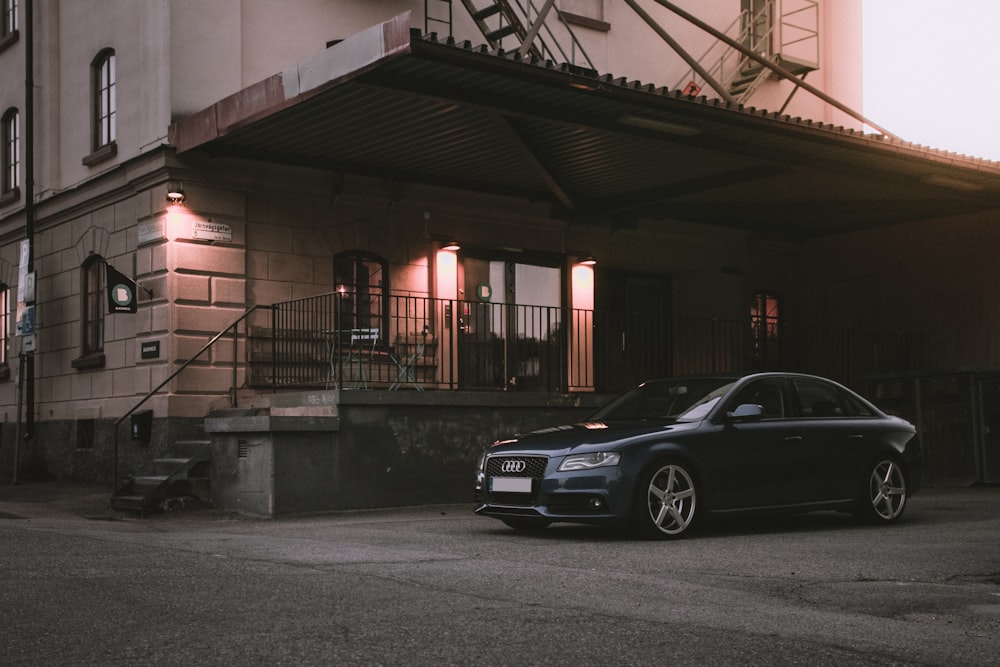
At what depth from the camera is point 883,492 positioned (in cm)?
1123

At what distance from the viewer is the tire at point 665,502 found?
31.6 feet

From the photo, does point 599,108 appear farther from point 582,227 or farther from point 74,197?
point 74,197

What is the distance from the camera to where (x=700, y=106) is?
14156 mm

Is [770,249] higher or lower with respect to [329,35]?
lower

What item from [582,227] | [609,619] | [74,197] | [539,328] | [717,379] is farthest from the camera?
[582,227]

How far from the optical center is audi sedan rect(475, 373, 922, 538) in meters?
9.65

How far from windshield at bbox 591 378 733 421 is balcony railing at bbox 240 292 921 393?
14.1 feet

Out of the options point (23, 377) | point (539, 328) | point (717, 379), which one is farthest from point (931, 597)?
point (23, 377)

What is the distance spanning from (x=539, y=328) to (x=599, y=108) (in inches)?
160

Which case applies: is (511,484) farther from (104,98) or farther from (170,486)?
(104,98)

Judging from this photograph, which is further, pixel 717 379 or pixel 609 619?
pixel 717 379

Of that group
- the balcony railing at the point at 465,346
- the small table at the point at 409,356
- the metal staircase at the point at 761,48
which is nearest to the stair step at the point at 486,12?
the balcony railing at the point at 465,346

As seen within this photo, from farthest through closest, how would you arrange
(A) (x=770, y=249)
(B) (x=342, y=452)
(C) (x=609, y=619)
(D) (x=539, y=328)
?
1. (A) (x=770, y=249)
2. (D) (x=539, y=328)
3. (B) (x=342, y=452)
4. (C) (x=609, y=619)

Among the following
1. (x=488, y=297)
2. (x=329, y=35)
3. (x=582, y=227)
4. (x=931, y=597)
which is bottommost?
(x=931, y=597)
